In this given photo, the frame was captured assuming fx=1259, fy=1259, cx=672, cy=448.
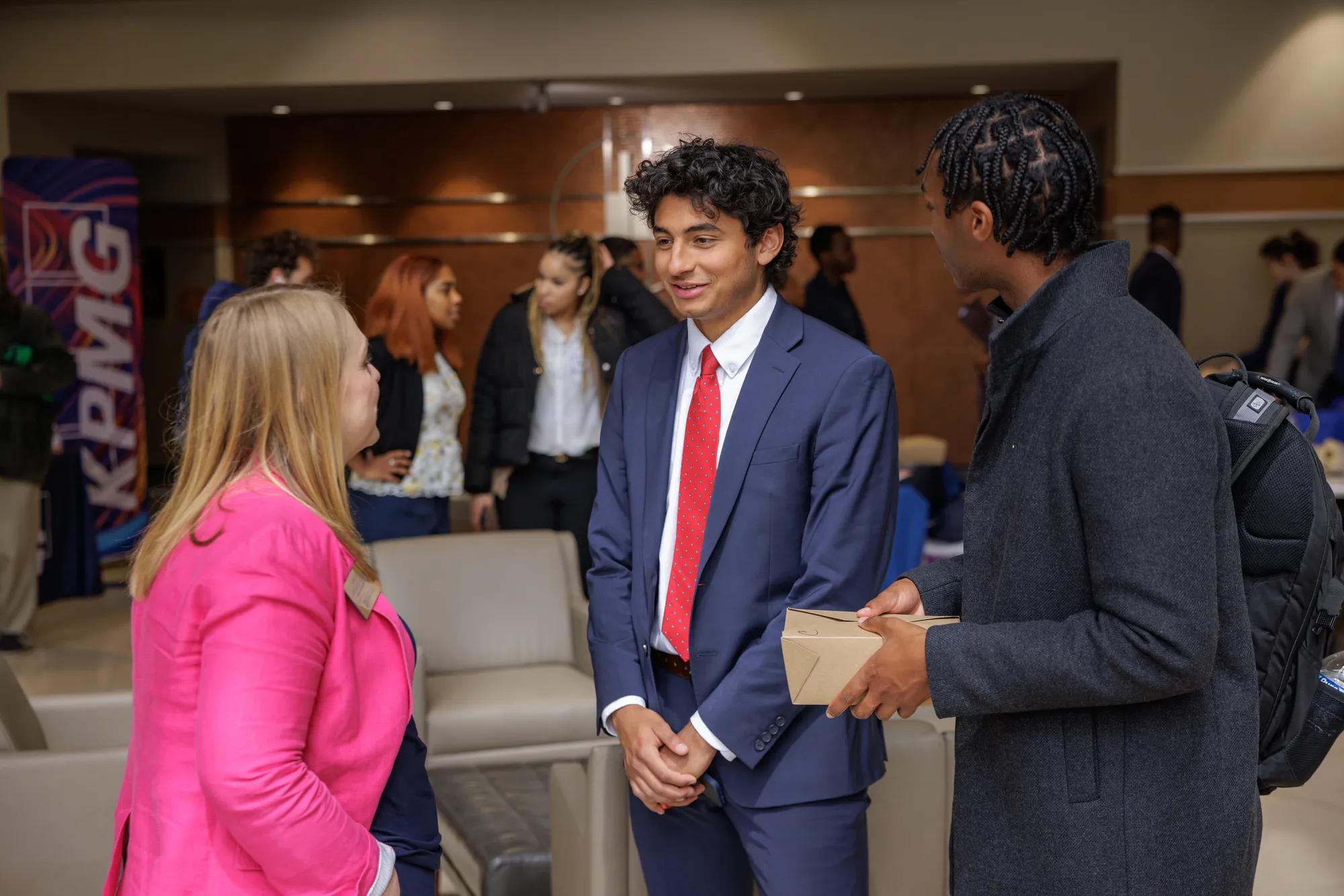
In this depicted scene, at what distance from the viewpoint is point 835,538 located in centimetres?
188

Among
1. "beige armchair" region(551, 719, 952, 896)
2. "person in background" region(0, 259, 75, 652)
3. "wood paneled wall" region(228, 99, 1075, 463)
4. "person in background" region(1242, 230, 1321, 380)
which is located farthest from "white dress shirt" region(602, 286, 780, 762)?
"wood paneled wall" region(228, 99, 1075, 463)

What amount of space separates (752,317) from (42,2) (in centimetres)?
821

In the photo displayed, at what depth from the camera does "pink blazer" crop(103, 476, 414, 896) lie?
1315 millimetres

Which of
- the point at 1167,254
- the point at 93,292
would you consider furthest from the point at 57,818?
the point at 1167,254

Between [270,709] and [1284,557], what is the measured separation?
1.09 m

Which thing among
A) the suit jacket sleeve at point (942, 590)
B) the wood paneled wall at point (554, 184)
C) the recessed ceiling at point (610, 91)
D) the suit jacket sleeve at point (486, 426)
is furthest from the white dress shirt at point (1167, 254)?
the suit jacket sleeve at point (942, 590)

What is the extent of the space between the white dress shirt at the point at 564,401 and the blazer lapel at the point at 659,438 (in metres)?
2.42

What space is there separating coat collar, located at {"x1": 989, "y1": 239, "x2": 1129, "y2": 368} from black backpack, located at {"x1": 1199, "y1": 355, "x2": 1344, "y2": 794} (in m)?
0.18

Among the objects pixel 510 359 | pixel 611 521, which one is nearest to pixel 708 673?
pixel 611 521

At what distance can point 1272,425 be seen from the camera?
1.33 m

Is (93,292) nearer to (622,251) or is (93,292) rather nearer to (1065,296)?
(622,251)

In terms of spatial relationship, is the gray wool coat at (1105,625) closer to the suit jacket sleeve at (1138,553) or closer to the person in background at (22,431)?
the suit jacket sleeve at (1138,553)

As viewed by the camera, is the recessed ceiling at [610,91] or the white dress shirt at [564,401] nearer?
the white dress shirt at [564,401]

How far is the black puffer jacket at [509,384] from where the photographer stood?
4539 mm
